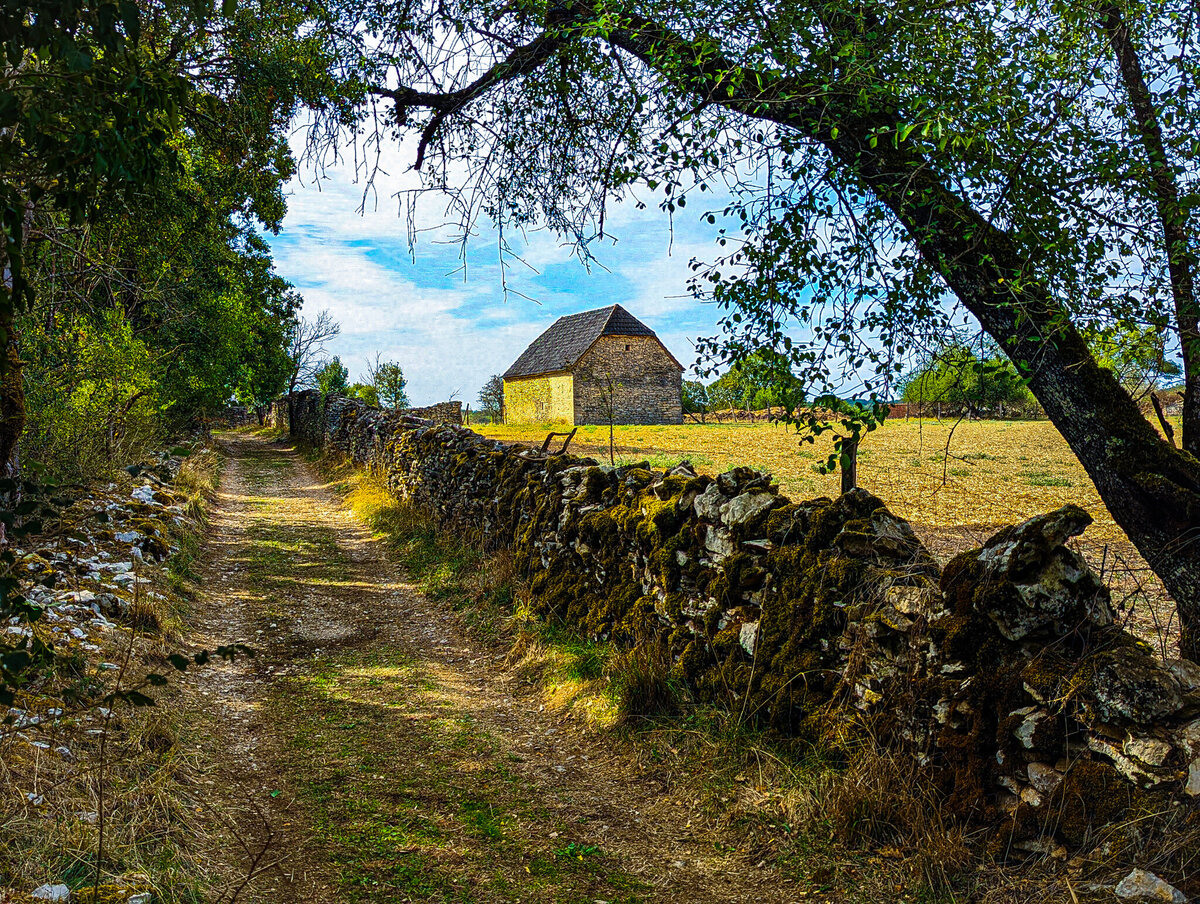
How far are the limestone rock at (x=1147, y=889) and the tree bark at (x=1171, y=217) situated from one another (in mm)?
2510

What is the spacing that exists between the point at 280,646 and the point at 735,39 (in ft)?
21.8

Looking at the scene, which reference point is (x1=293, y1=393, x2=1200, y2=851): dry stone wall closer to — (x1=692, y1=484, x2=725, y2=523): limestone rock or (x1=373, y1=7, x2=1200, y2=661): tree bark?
(x1=692, y1=484, x2=725, y2=523): limestone rock

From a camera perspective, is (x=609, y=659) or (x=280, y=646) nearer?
(x=609, y=659)

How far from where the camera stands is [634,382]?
154 feet

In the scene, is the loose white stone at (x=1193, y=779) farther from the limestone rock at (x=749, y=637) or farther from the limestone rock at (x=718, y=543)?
the limestone rock at (x=718, y=543)

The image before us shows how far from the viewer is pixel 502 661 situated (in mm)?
6883

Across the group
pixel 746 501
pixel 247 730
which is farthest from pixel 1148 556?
pixel 247 730

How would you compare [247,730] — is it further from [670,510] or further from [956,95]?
[956,95]

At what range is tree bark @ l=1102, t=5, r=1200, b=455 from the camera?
4.04 m

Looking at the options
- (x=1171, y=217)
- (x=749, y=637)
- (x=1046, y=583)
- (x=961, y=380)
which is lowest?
(x=749, y=637)

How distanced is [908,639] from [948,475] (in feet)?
60.1

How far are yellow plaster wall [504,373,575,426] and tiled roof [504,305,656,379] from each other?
66 cm

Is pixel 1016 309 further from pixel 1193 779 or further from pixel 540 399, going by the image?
pixel 540 399

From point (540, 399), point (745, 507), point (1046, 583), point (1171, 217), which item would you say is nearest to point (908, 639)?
point (1046, 583)
